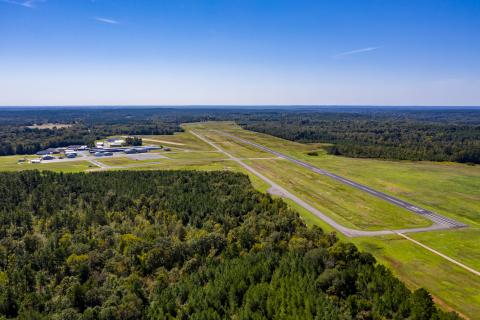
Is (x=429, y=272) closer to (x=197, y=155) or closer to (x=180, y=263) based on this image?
(x=180, y=263)

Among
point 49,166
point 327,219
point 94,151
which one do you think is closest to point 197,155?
point 94,151

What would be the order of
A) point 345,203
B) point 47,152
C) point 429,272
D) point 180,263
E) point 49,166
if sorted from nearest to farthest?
point 429,272 → point 180,263 → point 345,203 → point 49,166 → point 47,152

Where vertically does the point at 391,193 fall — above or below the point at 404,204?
above


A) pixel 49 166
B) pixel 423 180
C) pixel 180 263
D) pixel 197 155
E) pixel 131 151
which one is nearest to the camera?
pixel 180 263

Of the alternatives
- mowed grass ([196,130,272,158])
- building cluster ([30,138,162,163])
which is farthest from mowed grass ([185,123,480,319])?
building cluster ([30,138,162,163])

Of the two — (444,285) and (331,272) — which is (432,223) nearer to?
(444,285)

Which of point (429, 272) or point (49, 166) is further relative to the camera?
point (49, 166)

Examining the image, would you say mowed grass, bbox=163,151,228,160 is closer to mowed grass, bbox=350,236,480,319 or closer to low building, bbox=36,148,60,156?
low building, bbox=36,148,60,156
